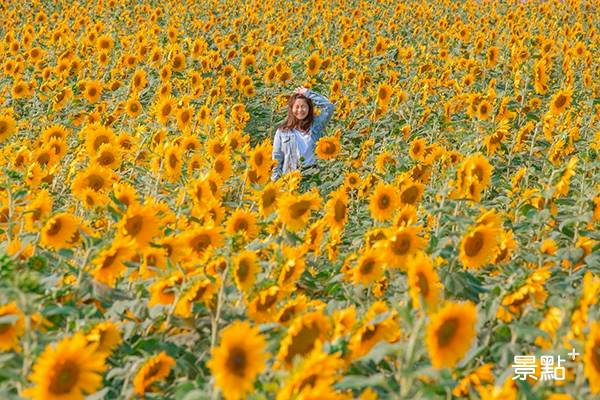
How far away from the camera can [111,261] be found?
2535 mm

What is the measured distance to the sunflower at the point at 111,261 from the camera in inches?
97.4

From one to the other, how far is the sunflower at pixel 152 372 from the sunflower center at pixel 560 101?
4.77m

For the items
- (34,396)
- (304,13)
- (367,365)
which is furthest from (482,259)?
(304,13)

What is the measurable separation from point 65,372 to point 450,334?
1074 millimetres

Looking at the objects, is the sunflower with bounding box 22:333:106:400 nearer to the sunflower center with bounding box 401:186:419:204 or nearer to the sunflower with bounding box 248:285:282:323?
the sunflower with bounding box 248:285:282:323

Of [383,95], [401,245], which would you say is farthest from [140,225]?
[383,95]

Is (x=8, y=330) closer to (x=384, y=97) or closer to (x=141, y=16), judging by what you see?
(x=384, y=97)

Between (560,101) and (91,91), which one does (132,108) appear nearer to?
(91,91)

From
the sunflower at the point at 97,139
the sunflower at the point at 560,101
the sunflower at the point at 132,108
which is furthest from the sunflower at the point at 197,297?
the sunflower at the point at 560,101

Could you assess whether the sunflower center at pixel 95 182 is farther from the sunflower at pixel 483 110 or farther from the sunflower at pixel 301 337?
the sunflower at pixel 483 110

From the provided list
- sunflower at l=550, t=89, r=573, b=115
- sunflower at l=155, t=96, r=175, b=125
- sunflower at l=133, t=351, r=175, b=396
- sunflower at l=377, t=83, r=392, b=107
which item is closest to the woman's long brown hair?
sunflower at l=377, t=83, r=392, b=107

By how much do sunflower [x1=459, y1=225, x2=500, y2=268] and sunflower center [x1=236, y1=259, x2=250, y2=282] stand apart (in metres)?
0.90

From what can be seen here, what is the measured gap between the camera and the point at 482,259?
9.29 ft

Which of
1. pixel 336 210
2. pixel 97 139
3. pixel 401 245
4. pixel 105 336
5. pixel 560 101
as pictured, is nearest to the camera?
pixel 105 336
